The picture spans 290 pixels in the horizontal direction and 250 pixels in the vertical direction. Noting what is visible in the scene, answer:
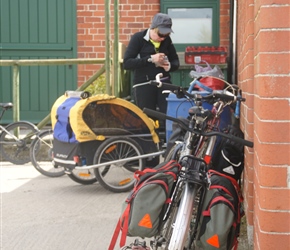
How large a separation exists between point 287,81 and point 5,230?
11.0ft

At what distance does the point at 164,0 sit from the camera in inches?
420

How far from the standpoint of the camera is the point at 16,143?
941 centimetres

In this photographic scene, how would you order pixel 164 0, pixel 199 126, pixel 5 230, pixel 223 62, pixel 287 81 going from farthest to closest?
pixel 164 0
pixel 223 62
pixel 5 230
pixel 199 126
pixel 287 81

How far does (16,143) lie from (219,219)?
20.0ft

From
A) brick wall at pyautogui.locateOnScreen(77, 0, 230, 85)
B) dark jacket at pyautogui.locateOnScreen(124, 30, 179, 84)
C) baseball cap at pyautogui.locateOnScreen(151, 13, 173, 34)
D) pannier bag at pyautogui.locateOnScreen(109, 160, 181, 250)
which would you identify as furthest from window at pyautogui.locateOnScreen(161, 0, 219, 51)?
pannier bag at pyautogui.locateOnScreen(109, 160, 181, 250)

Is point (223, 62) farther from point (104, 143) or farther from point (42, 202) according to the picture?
point (42, 202)

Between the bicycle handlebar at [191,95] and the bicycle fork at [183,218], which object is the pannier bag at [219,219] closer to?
the bicycle fork at [183,218]

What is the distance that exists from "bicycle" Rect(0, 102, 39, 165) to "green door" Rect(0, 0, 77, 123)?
4.23 ft

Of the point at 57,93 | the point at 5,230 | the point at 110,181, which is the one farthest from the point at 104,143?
the point at 57,93

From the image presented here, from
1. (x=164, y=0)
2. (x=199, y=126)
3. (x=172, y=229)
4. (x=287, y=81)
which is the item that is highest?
(x=164, y=0)

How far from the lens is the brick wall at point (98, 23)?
35.2 feet

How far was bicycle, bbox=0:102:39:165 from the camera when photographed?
9.38 m

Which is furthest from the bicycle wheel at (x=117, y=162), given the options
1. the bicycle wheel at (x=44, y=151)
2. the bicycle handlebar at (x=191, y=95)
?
the bicycle handlebar at (x=191, y=95)

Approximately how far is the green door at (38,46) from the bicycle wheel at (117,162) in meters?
3.66
